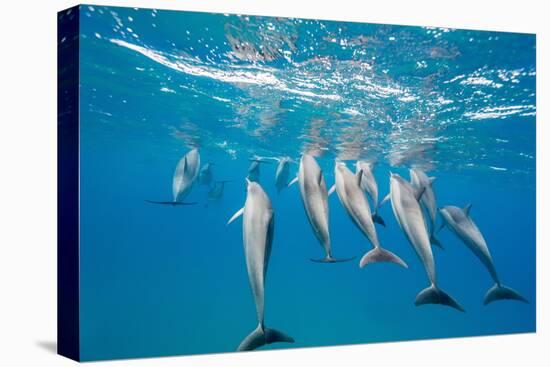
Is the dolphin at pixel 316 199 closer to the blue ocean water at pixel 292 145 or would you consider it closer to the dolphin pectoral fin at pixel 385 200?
the blue ocean water at pixel 292 145

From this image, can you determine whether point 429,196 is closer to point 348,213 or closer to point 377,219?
point 377,219

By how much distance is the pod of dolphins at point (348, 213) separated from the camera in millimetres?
10273

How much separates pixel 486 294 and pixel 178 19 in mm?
7147

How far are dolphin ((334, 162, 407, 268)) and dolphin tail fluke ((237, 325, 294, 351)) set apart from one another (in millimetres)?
1649

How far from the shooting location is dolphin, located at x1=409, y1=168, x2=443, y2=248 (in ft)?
39.3

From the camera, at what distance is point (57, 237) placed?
33.4 ft

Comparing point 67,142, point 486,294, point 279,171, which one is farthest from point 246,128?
point 486,294

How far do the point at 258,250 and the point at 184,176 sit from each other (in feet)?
5.85

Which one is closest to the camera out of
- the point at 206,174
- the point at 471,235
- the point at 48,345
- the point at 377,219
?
the point at 48,345

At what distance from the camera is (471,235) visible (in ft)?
40.5

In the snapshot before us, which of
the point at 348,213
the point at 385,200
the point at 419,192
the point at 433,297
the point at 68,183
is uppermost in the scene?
the point at 68,183

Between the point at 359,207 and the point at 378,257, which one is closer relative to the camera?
the point at 378,257

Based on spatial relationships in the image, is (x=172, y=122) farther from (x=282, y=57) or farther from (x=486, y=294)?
(x=486, y=294)

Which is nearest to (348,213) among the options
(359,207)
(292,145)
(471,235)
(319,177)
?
(359,207)
